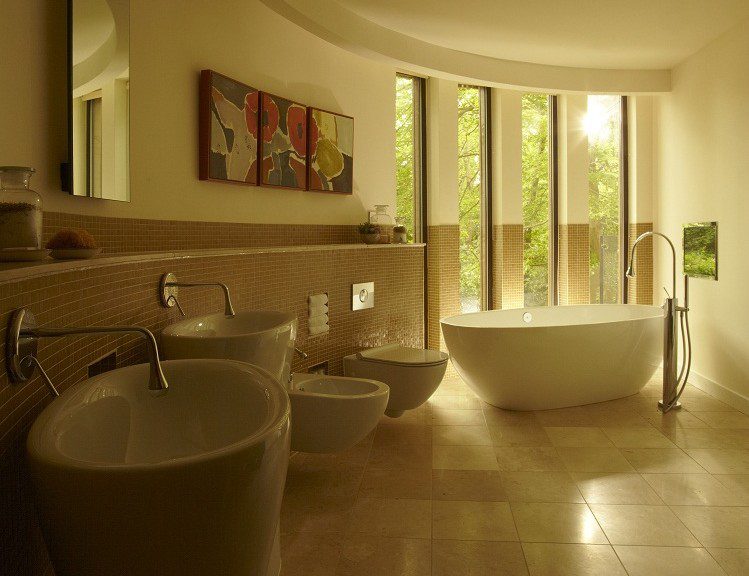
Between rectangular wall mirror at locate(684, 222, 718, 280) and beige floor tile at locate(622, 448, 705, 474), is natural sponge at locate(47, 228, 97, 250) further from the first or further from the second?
rectangular wall mirror at locate(684, 222, 718, 280)

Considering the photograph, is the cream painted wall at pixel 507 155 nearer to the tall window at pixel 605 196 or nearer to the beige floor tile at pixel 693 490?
the tall window at pixel 605 196

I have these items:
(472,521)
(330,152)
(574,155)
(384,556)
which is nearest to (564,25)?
(574,155)

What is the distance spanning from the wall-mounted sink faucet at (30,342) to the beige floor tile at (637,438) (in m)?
2.99

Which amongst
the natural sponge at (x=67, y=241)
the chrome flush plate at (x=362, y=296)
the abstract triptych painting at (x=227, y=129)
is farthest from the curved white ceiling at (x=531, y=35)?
the natural sponge at (x=67, y=241)

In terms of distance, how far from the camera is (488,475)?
3.05 meters

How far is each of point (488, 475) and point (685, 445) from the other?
1.28 meters

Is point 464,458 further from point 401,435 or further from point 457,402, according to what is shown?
point 457,402

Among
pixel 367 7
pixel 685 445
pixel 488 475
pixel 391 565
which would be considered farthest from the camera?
pixel 367 7

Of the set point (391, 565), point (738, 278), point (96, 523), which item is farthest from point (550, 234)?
point (96, 523)

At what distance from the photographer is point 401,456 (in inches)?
131

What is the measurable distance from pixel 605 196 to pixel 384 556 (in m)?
4.51

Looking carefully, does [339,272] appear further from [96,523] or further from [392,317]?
[96,523]

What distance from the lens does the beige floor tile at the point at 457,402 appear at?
4.23 m

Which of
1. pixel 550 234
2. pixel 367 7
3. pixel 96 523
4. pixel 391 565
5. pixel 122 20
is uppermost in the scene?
pixel 367 7
